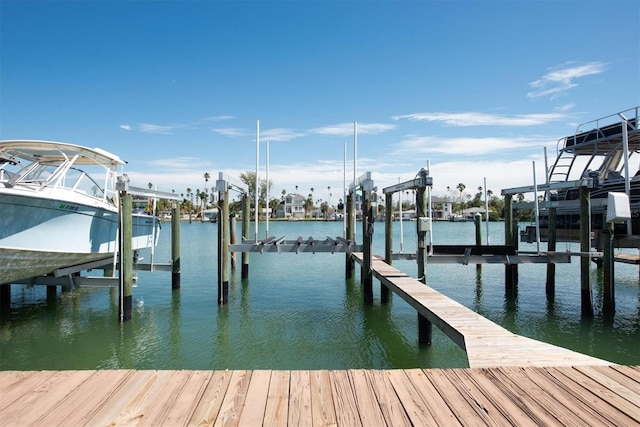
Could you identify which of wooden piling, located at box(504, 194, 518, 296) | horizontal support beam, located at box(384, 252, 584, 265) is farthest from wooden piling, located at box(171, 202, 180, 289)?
wooden piling, located at box(504, 194, 518, 296)

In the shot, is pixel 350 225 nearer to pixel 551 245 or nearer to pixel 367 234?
pixel 367 234

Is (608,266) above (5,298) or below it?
above

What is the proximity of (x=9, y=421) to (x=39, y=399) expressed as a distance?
352 mm

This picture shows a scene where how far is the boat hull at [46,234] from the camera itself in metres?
8.93

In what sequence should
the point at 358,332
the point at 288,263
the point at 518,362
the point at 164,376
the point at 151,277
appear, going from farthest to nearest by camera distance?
the point at 288,263 < the point at 151,277 < the point at 358,332 < the point at 518,362 < the point at 164,376

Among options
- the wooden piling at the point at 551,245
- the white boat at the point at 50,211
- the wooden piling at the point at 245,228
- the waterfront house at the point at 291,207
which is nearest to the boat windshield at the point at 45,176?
the white boat at the point at 50,211

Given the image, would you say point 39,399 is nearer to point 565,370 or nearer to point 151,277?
point 565,370

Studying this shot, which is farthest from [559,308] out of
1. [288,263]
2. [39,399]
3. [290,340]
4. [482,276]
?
[288,263]

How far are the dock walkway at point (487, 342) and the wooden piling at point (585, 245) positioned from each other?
537 centimetres

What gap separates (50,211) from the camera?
9.67m

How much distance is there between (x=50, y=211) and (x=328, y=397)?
371 inches

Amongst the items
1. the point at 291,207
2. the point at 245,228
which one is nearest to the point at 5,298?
the point at 245,228

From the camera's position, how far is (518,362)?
14.3ft

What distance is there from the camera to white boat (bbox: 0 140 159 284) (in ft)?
29.6
